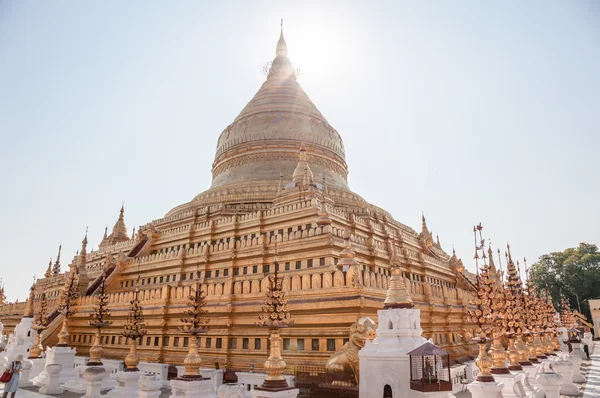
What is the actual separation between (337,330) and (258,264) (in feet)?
27.5

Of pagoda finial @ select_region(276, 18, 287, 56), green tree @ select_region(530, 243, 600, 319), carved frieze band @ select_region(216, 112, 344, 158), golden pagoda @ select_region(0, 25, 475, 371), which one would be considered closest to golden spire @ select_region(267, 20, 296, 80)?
pagoda finial @ select_region(276, 18, 287, 56)

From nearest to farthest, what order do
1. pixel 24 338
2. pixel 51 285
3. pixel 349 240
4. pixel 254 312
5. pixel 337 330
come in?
pixel 337 330, pixel 254 312, pixel 349 240, pixel 24 338, pixel 51 285

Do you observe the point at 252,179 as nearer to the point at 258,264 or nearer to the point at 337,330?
the point at 258,264

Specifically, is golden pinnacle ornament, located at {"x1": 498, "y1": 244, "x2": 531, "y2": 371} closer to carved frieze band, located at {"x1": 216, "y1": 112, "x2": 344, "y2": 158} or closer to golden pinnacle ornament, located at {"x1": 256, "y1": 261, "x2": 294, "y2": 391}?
golden pinnacle ornament, located at {"x1": 256, "y1": 261, "x2": 294, "y2": 391}

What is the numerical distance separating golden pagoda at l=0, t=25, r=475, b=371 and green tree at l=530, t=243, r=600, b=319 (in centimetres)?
3967

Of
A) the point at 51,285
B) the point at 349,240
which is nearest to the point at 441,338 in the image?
the point at 349,240

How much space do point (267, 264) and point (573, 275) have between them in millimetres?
61228

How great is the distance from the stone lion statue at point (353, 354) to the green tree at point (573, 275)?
60.2 metres

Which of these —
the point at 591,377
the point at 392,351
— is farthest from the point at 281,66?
the point at 392,351

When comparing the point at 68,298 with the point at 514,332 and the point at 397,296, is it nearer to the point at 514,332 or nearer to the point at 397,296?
the point at 397,296

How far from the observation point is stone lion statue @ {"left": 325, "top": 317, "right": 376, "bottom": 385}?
591 inches

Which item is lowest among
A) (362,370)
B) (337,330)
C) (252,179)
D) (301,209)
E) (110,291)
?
(362,370)

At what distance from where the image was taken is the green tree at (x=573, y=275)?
66.2 metres

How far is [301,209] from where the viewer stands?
26859mm
